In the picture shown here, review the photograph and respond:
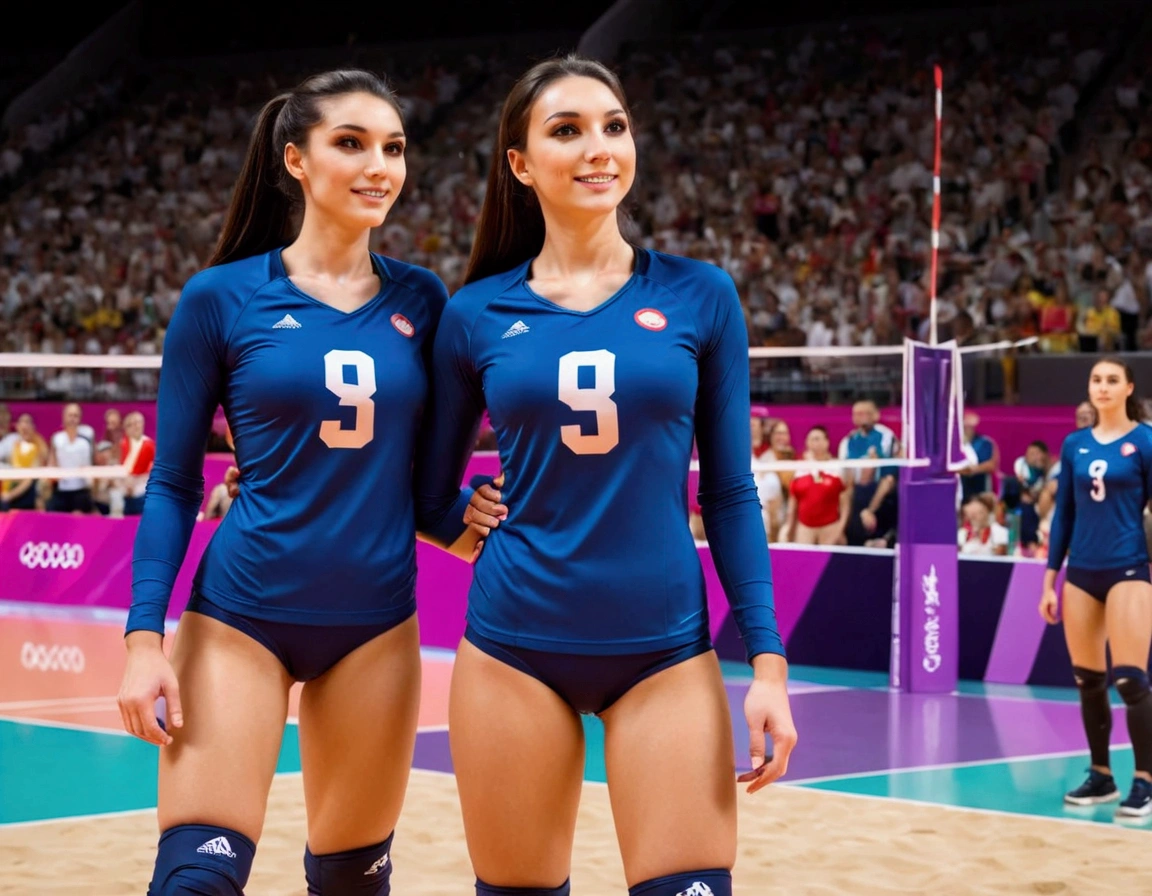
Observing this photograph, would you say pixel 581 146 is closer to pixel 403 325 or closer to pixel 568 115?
pixel 568 115

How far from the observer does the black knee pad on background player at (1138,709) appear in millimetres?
6203

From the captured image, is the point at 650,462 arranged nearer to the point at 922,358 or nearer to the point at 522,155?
the point at 522,155

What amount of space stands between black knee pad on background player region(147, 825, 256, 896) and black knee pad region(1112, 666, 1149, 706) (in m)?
4.48

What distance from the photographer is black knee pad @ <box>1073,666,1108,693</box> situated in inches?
246

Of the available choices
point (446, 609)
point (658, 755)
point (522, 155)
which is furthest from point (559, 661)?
point (446, 609)

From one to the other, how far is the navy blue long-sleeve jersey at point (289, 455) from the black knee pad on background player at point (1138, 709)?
13.8 feet

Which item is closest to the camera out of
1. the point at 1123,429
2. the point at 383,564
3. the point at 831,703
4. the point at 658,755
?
the point at 658,755

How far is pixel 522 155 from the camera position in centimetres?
275

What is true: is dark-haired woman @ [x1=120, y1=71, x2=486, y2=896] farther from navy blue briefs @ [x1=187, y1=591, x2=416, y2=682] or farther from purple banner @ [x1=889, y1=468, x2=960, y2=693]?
purple banner @ [x1=889, y1=468, x2=960, y2=693]

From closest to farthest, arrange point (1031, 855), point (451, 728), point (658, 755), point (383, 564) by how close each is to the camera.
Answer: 1. point (658, 755)
2. point (451, 728)
3. point (383, 564)
4. point (1031, 855)

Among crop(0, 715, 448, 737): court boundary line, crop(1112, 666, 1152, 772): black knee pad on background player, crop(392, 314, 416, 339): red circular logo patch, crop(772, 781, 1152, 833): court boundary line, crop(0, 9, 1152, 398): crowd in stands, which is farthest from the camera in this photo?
crop(0, 9, 1152, 398): crowd in stands

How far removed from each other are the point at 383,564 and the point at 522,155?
768 millimetres

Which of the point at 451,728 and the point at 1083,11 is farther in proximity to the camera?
the point at 1083,11

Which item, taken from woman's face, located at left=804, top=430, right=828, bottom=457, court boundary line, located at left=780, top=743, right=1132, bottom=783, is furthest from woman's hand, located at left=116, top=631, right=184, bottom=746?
woman's face, located at left=804, top=430, right=828, bottom=457
